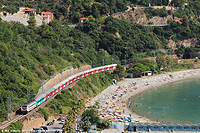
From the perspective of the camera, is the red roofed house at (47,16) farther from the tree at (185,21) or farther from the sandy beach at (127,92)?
the tree at (185,21)

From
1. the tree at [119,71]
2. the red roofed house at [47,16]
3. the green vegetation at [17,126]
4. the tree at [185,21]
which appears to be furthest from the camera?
the tree at [185,21]

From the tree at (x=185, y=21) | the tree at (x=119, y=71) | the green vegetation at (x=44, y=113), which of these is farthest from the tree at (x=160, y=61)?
the green vegetation at (x=44, y=113)

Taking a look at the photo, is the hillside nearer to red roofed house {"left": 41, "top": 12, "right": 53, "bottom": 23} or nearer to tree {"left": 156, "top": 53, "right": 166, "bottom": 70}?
red roofed house {"left": 41, "top": 12, "right": 53, "bottom": 23}

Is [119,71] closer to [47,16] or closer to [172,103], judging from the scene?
[172,103]

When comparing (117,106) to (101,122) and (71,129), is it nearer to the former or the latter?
(101,122)

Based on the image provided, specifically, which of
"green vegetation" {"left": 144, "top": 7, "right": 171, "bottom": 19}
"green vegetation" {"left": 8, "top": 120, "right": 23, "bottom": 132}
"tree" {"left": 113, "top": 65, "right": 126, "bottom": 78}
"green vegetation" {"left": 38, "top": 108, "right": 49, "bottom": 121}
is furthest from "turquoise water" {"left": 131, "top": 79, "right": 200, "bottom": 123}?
"green vegetation" {"left": 144, "top": 7, "right": 171, "bottom": 19}

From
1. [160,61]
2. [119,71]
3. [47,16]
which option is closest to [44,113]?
[119,71]
